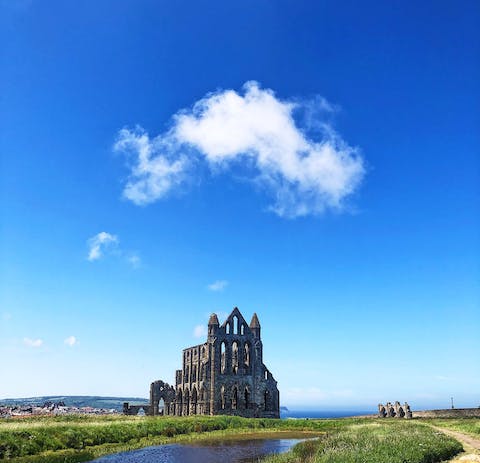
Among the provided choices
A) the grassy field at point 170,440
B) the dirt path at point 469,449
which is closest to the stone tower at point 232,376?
the grassy field at point 170,440

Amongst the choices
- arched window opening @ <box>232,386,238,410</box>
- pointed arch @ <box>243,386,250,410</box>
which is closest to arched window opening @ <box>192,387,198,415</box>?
arched window opening @ <box>232,386,238,410</box>

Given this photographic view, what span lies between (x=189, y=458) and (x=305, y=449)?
26.8 ft

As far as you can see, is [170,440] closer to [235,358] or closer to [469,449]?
[469,449]

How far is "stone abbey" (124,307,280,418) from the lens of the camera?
76.2 metres

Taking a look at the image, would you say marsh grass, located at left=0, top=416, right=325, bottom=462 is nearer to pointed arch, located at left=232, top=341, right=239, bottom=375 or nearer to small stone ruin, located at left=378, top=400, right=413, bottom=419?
small stone ruin, located at left=378, top=400, right=413, bottom=419

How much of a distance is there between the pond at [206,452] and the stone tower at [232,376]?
33006mm

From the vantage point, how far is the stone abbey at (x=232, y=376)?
3002 inches

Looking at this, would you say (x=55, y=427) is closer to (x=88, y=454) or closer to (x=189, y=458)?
(x=88, y=454)

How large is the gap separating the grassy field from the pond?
74.2 inches

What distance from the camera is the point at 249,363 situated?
8031cm

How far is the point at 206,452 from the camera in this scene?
116 feet

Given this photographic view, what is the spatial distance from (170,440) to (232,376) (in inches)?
1381

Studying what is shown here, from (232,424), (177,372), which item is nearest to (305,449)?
(232,424)

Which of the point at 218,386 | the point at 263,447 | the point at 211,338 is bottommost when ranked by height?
the point at 263,447
